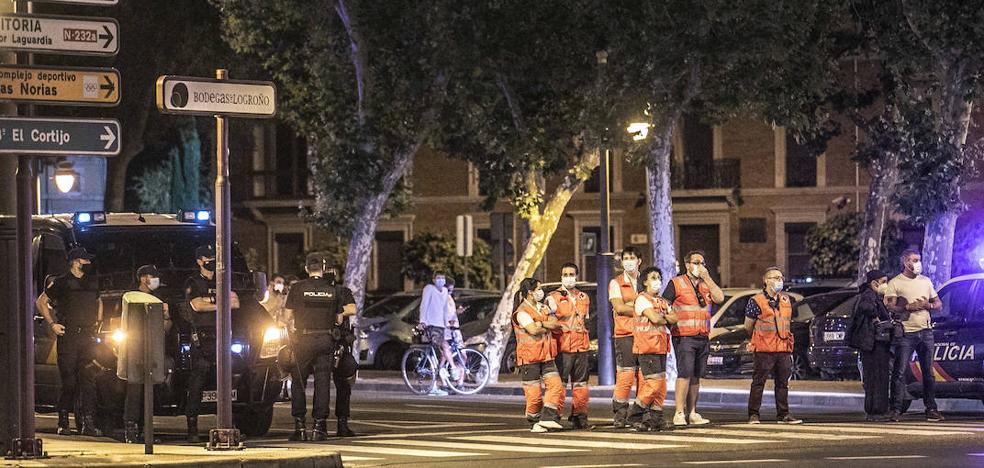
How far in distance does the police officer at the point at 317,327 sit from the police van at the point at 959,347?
263 inches

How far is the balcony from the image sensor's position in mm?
50281

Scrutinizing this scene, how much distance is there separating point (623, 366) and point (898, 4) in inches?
535

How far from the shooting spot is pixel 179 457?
14.8 meters

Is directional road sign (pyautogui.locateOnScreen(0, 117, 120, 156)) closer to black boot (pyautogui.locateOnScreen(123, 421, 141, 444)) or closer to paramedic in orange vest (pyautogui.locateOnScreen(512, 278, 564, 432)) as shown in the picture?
black boot (pyautogui.locateOnScreen(123, 421, 141, 444))

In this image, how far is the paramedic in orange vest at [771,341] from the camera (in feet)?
64.2

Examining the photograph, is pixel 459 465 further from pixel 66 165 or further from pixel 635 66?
pixel 66 165

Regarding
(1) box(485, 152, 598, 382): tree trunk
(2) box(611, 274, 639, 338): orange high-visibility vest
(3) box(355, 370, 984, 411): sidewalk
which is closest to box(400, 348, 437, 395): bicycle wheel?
(3) box(355, 370, 984, 411): sidewalk

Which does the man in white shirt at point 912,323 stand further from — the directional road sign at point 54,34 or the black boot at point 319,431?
the directional road sign at point 54,34

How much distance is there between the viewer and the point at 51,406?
19172mm

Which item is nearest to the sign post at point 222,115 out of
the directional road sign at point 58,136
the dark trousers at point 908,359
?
the directional road sign at point 58,136

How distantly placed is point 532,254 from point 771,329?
36.3ft

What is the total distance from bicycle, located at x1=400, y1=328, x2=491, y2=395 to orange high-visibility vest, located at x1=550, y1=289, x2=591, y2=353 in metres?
8.39

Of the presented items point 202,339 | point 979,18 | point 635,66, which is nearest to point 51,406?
point 202,339

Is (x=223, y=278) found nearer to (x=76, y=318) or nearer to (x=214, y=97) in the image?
(x=214, y=97)
